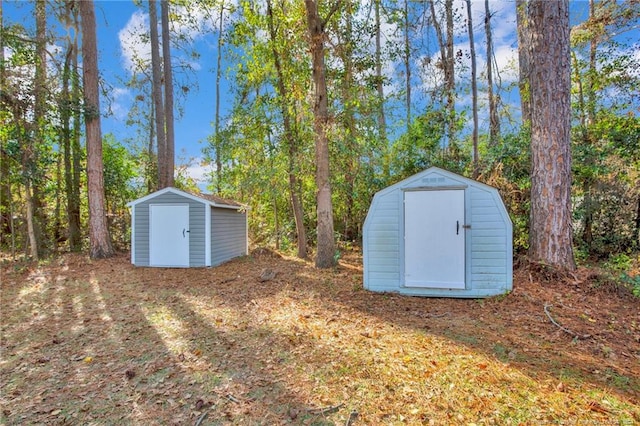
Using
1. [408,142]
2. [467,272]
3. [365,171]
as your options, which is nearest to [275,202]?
[365,171]

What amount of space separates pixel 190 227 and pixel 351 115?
5.07 meters

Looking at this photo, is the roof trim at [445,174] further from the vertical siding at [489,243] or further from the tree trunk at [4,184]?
the tree trunk at [4,184]

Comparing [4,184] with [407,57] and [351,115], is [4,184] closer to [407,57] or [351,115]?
[351,115]

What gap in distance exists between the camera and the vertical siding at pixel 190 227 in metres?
8.70

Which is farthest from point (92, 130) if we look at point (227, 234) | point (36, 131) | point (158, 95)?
point (227, 234)

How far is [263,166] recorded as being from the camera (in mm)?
8320

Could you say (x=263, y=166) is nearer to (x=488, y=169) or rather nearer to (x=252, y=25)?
(x=252, y=25)

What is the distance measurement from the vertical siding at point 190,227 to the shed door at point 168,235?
113 millimetres

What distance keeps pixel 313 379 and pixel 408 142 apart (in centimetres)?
719

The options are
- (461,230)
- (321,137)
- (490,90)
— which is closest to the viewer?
(461,230)

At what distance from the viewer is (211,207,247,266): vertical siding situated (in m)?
9.04

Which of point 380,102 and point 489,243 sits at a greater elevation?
point 380,102

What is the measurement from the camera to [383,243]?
5.52 m

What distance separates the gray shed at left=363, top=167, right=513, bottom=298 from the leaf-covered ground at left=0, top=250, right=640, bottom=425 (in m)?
0.30
